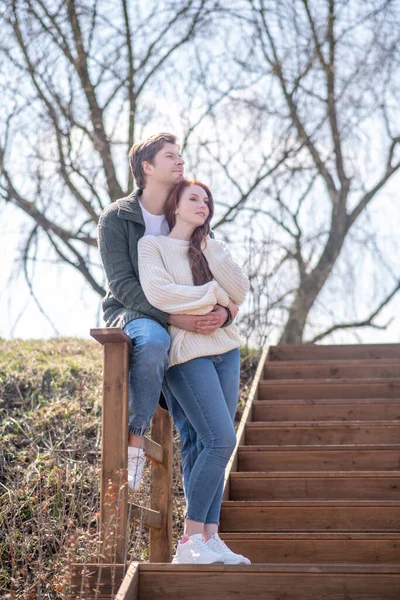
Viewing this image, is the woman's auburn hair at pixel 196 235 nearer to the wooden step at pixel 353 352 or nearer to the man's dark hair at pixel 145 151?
the man's dark hair at pixel 145 151

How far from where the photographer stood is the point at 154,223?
12.3 feet

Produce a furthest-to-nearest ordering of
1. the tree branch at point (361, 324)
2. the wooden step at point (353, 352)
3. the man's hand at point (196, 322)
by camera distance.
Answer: the tree branch at point (361, 324)
the wooden step at point (353, 352)
the man's hand at point (196, 322)

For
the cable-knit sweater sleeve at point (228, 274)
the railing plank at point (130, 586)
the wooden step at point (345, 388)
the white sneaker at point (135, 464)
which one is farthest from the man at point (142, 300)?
the wooden step at point (345, 388)

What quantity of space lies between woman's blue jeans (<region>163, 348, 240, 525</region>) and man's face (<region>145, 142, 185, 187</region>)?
77 cm

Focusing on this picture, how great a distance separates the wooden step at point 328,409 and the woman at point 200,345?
2.18 meters

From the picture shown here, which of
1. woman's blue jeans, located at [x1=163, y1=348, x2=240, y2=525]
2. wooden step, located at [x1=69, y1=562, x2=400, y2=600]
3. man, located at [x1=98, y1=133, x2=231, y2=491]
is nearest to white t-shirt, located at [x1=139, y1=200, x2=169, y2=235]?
man, located at [x1=98, y1=133, x2=231, y2=491]

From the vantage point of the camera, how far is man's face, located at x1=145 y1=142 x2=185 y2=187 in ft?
12.3

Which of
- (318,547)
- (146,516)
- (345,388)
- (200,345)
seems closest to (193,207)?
(200,345)

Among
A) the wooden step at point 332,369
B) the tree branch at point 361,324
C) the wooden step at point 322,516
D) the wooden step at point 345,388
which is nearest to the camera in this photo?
the wooden step at point 322,516

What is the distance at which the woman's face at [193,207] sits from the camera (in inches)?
144

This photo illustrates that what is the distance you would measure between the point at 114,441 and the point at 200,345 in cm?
52

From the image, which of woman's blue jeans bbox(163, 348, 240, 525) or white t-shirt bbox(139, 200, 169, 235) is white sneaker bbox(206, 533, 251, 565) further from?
white t-shirt bbox(139, 200, 169, 235)

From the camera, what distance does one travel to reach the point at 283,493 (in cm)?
481

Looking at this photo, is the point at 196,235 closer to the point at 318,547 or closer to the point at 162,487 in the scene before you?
the point at 162,487
